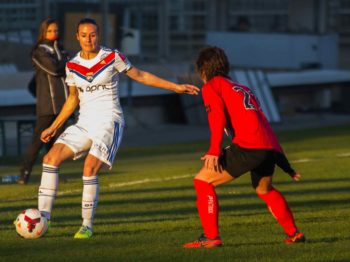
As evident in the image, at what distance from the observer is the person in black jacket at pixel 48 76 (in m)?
14.0

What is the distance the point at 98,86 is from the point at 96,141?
0.47 metres

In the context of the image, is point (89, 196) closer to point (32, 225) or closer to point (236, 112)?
point (32, 225)

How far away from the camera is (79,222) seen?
36.3 ft

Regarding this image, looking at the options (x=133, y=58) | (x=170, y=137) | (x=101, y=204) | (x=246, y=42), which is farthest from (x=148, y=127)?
(x=101, y=204)

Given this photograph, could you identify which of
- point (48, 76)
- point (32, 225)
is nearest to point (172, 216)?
point (32, 225)

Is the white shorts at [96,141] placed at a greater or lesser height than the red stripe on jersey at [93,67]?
lesser

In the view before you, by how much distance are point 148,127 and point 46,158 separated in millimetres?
17321

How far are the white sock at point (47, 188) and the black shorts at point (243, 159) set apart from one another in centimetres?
161

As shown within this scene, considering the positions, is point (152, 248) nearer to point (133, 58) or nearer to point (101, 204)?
point (101, 204)

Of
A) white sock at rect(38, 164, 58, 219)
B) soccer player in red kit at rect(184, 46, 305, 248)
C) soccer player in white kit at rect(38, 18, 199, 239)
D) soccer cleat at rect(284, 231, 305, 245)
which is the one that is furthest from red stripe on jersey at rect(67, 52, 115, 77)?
soccer cleat at rect(284, 231, 305, 245)

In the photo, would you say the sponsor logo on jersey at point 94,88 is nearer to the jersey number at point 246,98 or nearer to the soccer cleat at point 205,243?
the jersey number at point 246,98

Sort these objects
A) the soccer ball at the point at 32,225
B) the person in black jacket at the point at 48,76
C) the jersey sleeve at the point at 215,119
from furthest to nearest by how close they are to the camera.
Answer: the person in black jacket at the point at 48,76, the soccer ball at the point at 32,225, the jersey sleeve at the point at 215,119

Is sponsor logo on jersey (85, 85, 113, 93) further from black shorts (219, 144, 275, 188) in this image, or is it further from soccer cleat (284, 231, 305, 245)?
soccer cleat (284, 231, 305, 245)

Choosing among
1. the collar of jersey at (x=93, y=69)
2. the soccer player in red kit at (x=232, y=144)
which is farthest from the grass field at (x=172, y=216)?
the collar of jersey at (x=93, y=69)
